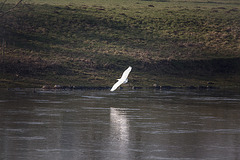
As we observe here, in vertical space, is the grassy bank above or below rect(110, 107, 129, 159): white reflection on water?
above

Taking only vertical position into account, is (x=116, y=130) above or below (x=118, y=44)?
below

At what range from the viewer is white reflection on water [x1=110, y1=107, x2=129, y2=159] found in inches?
643

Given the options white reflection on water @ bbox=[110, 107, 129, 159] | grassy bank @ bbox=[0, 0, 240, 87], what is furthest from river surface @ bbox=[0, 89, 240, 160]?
grassy bank @ bbox=[0, 0, 240, 87]

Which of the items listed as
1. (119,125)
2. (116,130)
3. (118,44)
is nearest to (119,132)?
(116,130)

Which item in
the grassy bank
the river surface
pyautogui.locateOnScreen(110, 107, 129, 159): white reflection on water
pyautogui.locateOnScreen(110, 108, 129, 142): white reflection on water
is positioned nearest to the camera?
the river surface

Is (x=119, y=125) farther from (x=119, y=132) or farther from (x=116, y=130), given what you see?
(x=119, y=132)

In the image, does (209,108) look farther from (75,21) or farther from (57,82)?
(75,21)

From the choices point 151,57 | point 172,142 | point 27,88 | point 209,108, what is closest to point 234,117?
point 209,108

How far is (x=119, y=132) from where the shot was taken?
66.0 ft

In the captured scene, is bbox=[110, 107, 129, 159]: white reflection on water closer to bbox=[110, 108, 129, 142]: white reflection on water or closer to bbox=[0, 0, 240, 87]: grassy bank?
bbox=[110, 108, 129, 142]: white reflection on water

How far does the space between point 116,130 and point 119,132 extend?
23.3 inches

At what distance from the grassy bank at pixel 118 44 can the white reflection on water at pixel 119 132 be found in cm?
2406

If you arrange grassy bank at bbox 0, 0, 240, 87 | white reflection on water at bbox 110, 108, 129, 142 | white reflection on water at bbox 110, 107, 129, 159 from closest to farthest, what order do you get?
white reflection on water at bbox 110, 107, 129, 159
white reflection on water at bbox 110, 108, 129, 142
grassy bank at bbox 0, 0, 240, 87

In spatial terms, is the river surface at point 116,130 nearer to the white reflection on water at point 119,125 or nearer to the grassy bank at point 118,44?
the white reflection on water at point 119,125
